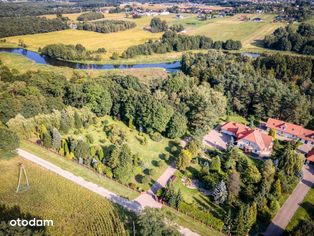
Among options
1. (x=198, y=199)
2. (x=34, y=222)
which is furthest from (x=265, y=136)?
(x=34, y=222)

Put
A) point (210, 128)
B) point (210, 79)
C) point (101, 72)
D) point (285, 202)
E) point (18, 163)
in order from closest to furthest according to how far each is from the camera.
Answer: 1. point (285, 202)
2. point (18, 163)
3. point (210, 128)
4. point (210, 79)
5. point (101, 72)

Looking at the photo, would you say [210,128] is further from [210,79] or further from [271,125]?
[210,79]

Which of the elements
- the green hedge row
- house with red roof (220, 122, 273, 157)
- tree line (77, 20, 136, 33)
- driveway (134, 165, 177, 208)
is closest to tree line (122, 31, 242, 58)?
tree line (77, 20, 136, 33)

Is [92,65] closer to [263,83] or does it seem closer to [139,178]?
[263,83]

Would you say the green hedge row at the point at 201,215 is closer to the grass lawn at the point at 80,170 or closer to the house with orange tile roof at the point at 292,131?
the grass lawn at the point at 80,170

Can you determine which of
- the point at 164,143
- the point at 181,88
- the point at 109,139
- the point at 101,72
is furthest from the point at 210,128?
the point at 101,72

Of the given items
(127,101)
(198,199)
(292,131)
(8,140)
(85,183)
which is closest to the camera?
(198,199)
